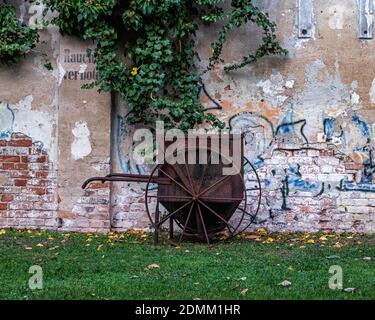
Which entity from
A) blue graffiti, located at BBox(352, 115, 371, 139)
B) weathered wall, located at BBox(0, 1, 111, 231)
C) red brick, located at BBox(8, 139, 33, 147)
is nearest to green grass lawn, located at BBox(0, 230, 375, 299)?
weathered wall, located at BBox(0, 1, 111, 231)

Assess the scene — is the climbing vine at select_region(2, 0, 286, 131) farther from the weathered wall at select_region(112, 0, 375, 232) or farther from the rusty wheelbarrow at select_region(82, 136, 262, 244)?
the rusty wheelbarrow at select_region(82, 136, 262, 244)

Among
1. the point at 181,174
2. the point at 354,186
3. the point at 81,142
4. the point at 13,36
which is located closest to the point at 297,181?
the point at 354,186

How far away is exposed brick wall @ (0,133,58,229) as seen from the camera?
9.97m

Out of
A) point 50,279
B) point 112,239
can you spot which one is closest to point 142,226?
point 112,239

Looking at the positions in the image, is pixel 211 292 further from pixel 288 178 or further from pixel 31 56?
pixel 31 56

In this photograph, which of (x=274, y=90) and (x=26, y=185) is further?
(x=26, y=185)

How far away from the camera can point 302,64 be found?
9.80 m

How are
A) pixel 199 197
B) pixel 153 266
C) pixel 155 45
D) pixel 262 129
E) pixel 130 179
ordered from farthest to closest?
pixel 262 129, pixel 155 45, pixel 130 179, pixel 199 197, pixel 153 266

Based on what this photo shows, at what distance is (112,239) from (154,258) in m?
1.57

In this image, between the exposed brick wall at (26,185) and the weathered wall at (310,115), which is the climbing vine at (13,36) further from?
the weathered wall at (310,115)

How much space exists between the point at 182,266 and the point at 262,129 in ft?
10.6

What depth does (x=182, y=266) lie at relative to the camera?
7234 millimetres

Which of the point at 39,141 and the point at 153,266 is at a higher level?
the point at 39,141

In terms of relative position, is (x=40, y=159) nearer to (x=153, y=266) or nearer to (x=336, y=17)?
(x=153, y=266)
